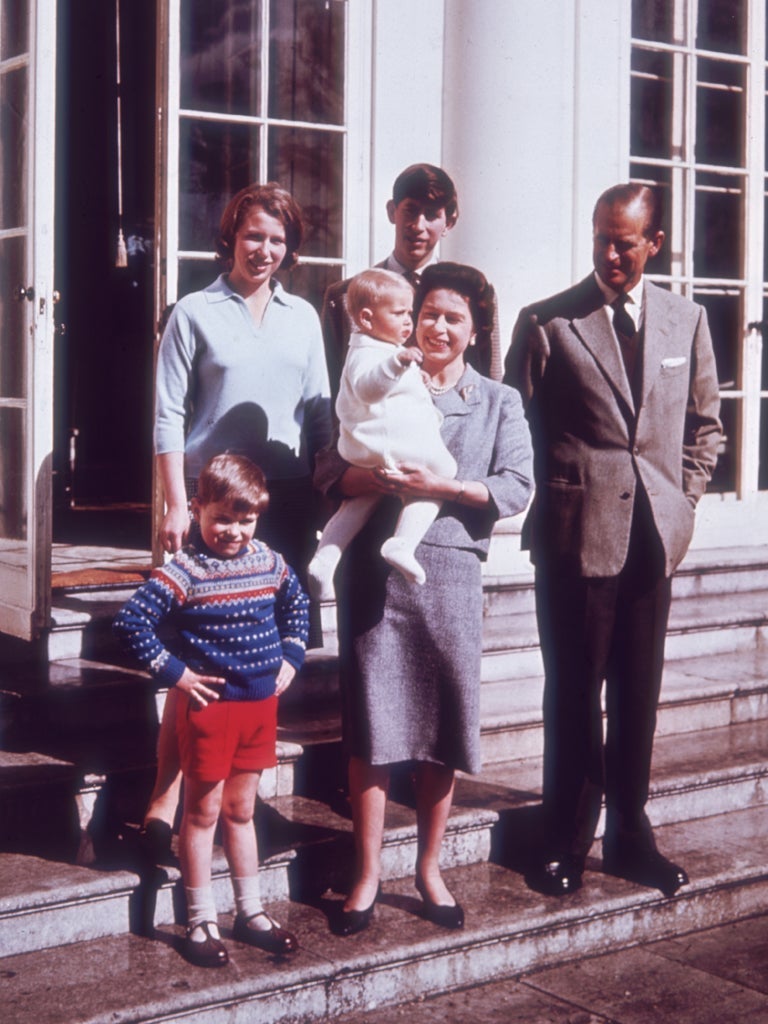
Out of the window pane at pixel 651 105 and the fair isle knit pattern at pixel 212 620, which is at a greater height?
the window pane at pixel 651 105

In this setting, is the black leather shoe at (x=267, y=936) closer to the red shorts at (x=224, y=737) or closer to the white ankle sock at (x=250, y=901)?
the white ankle sock at (x=250, y=901)

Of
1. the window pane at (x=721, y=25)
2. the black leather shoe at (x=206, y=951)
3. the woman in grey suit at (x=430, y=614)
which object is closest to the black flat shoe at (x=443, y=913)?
the woman in grey suit at (x=430, y=614)

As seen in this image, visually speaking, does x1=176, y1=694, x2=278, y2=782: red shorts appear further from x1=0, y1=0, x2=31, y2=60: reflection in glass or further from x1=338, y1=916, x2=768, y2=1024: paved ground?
x1=0, y1=0, x2=31, y2=60: reflection in glass

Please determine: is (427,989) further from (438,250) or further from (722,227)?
(722,227)


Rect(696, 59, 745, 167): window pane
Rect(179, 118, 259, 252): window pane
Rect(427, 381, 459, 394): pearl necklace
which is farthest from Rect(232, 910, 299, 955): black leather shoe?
Rect(696, 59, 745, 167): window pane

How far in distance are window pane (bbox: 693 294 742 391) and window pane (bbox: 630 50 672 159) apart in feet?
2.34

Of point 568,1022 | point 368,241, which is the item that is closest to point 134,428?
point 368,241

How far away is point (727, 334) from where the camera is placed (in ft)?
21.6

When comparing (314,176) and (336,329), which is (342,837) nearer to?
(336,329)

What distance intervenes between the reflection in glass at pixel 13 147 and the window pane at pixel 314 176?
106cm

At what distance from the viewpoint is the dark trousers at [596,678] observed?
3697mm

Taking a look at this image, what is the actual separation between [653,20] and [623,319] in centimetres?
312

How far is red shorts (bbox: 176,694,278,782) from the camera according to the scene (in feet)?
10.4

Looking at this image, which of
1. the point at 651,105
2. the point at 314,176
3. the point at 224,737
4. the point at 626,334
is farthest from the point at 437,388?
the point at 651,105
